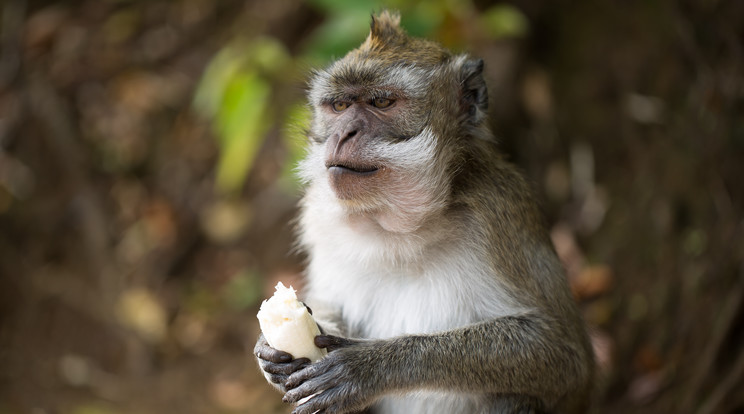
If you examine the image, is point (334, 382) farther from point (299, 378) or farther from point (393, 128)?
point (393, 128)

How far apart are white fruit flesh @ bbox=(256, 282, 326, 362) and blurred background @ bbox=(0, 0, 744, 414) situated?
1.41 meters

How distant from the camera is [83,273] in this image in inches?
324

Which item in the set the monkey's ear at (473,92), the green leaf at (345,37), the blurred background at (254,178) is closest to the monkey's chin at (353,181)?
the monkey's ear at (473,92)

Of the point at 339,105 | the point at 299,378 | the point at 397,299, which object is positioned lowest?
the point at 299,378

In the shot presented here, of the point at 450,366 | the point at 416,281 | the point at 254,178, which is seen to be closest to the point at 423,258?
the point at 416,281

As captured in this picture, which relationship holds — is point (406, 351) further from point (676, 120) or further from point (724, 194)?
point (676, 120)

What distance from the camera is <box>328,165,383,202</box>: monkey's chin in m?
3.45

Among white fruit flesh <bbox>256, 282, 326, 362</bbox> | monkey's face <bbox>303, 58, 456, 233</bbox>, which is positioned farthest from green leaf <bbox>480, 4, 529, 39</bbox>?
white fruit flesh <bbox>256, 282, 326, 362</bbox>

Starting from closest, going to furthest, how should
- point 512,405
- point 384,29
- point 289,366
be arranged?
1. point 289,366
2. point 512,405
3. point 384,29

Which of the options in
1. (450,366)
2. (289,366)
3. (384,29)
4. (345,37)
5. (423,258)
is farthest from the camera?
(345,37)

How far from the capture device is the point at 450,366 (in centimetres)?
347

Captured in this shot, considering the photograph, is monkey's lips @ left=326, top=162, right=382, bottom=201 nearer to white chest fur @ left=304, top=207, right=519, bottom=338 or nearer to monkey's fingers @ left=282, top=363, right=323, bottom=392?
white chest fur @ left=304, top=207, right=519, bottom=338

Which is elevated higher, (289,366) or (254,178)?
(254,178)

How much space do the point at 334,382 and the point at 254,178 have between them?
5.38 meters
